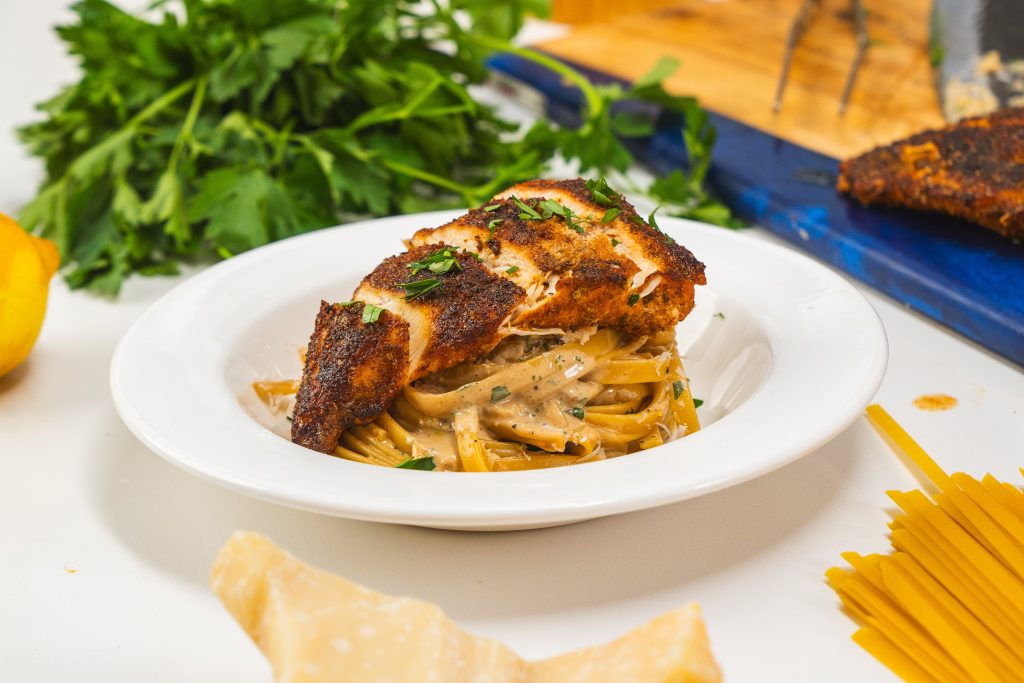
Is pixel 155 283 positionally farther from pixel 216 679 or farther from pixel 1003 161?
pixel 1003 161

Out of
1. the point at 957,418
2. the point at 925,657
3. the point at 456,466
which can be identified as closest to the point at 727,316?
the point at 957,418

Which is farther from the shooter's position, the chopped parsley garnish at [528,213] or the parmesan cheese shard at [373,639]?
the chopped parsley garnish at [528,213]

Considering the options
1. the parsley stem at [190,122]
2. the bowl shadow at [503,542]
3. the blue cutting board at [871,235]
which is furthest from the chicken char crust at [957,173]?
the parsley stem at [190,122]

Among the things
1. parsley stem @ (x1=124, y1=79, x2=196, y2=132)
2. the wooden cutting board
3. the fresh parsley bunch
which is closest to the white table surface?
the fresh parsley bunch

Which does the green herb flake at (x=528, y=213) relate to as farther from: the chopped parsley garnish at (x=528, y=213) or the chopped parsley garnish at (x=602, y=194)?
the chopped parsley garnish at (x=602, y=194)

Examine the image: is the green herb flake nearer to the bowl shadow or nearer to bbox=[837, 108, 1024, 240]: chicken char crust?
the bowl shadow

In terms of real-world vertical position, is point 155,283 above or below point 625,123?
below
